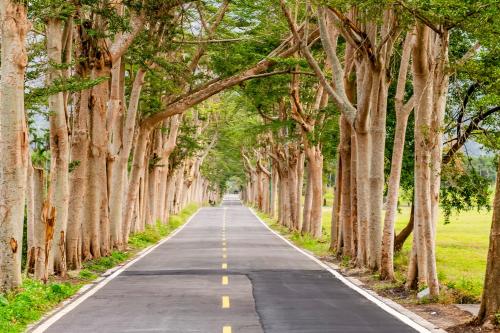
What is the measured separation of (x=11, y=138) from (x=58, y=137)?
3.97 meters

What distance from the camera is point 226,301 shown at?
1530 cm

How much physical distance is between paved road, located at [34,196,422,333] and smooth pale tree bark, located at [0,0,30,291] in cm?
157

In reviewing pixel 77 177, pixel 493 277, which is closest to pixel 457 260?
pixel 77 177

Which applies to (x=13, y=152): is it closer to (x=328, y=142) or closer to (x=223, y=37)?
(x=223, y=37)

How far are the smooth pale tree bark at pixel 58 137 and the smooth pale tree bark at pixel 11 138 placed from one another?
316 cm

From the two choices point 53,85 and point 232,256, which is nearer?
point 53,85

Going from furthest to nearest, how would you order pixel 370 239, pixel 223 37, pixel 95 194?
pixel 223 37 < pixel 95 194 < pixel 370 239

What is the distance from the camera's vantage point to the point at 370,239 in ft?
69.1

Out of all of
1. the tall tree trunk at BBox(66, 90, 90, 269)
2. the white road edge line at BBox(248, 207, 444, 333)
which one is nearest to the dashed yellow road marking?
the white road edge line at BBox(248, 207, 444, 333)

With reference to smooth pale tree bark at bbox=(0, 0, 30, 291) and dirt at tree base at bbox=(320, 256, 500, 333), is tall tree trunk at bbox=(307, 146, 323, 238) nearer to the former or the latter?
dirt at tree base at bbox=(320, 256, 500, 333)

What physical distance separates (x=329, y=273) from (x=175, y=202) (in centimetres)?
4559

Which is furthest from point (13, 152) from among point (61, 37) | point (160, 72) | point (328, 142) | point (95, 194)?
point (328, 142)

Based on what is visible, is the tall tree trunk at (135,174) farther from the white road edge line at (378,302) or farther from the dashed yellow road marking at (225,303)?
the dashed yellow road marking at (225,303)

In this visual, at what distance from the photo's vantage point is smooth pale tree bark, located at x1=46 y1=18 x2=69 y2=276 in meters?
18.1
